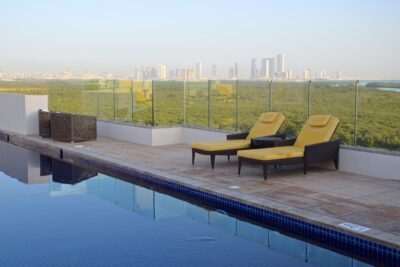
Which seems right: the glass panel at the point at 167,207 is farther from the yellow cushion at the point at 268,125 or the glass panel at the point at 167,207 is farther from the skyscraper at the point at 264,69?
the skyscraper at the point at 264,69

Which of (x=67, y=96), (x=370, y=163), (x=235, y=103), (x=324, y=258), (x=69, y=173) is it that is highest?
(x=67, y=96)

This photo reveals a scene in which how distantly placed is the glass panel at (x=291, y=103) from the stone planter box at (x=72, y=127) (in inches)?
190

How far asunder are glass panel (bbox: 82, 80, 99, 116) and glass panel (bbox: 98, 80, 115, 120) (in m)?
0.19

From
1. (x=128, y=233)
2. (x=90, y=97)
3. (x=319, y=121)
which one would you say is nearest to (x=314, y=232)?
(x=128, y=233)

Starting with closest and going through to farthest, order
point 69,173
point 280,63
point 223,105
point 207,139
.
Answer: point 69,173 → point 207,139 → point 223,105 → point 280,63

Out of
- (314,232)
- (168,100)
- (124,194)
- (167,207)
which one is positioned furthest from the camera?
(168,100)

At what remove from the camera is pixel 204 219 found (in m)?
6.47

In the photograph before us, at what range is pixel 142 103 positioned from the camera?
13.4 m

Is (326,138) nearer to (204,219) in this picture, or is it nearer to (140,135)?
(204,219)

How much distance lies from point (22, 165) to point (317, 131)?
6391 mm

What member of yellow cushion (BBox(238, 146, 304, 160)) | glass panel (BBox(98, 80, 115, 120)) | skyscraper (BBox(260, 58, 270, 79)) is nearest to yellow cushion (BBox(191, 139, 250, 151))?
yellow cushion (BBox(238, 146, 304, 160))

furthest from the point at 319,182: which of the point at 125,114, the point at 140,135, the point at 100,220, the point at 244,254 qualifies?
the point at 125,114

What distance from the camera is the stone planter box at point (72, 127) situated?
480 inches

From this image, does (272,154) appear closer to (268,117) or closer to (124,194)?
(268,117)
